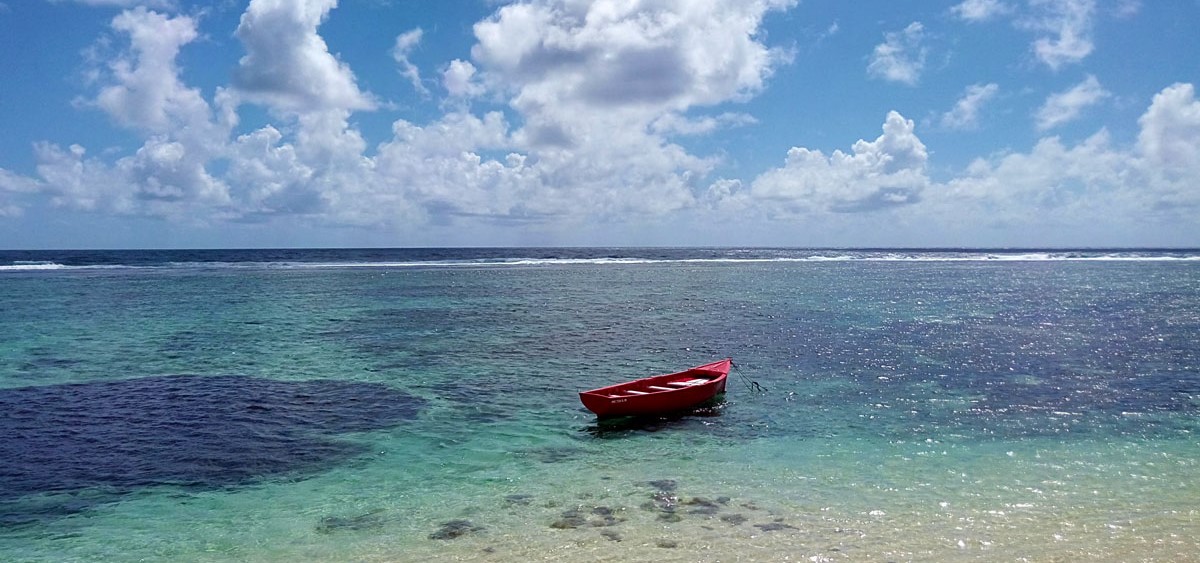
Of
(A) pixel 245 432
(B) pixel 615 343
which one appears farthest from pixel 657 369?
(A) pixel 245 432

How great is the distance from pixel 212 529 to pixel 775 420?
1494 cm

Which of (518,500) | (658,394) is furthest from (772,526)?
(658,394)

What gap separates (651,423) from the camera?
68.8ft

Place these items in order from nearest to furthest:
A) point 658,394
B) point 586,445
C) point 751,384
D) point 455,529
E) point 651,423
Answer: point 455,529, point 586,445, point 651,423, point 658,394, point 751,384

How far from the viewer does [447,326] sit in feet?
143

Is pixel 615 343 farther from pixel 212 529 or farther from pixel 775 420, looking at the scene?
pixel 212 529

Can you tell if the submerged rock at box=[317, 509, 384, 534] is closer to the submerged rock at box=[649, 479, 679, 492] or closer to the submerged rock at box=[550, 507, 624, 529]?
the submerged rock at box=[550, 507, 624, 529]

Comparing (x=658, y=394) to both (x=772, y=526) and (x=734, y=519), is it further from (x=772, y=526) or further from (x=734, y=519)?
(x=772, y=526)

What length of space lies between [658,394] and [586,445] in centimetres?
352

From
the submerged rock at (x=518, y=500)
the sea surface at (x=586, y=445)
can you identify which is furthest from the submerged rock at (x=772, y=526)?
the submerged rock at (x=518, y=500)

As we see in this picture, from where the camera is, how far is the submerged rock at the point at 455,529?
1267 centimetres

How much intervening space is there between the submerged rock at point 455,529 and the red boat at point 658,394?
24.4 ft

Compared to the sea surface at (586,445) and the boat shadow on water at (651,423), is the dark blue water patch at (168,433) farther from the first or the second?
the boat shadow on water at (651,423)

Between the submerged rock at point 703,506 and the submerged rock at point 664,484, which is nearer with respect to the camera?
the submerged rock at point 703,506
